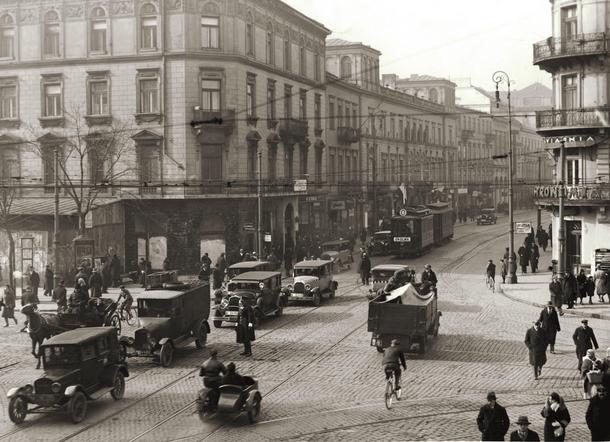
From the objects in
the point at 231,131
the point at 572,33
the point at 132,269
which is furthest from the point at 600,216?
the point at 132,269

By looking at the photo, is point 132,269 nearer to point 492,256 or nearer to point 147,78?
point 147,78

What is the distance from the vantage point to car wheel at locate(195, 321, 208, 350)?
24250 millimetres

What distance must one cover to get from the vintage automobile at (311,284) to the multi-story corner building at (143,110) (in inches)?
417

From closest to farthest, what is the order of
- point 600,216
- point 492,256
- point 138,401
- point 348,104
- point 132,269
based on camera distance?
point 138,401, point 600,216, point 132,269, point 492,256, point 348,104

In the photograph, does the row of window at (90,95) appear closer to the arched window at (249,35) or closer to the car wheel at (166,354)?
the arched window at (249,35)

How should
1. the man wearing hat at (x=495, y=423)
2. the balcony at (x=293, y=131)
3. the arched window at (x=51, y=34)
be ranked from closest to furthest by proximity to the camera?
the man wearing hat at (x=495, y=423)
the arched window at (x=51, y=34)
the balcony at (x=293, y=131)

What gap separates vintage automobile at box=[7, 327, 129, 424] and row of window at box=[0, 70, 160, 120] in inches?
1143

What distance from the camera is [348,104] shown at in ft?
240

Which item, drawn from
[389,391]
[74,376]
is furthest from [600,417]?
[74,376]

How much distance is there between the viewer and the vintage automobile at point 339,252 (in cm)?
4766

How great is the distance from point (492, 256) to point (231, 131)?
20.1 metres

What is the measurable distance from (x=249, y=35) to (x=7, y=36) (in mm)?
14425

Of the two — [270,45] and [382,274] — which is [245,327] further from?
[270,45]

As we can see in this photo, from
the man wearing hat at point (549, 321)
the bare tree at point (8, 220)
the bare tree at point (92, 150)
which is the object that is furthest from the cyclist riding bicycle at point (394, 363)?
the bare tree at point (92, 150)
